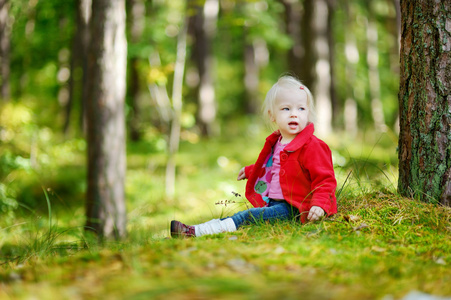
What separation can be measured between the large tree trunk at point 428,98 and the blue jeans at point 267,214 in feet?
3.22

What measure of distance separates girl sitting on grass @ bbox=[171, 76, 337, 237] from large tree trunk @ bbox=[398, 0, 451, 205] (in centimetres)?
69

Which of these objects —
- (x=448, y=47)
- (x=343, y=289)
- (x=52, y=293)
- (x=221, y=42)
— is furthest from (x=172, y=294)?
(x=221, y=42)

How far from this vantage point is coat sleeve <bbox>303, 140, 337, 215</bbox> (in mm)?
2998

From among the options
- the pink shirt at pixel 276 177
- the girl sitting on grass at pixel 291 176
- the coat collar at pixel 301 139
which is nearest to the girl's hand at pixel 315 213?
A: the girl sitting on grass at pixel 291 176

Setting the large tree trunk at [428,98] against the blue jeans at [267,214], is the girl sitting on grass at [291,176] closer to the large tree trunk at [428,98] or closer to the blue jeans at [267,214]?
the blue jeans at [267,214]

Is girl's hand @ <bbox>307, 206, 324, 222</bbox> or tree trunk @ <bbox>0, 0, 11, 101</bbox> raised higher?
tree trunk @ <bbox>0, 0, 11, 101</bbox>

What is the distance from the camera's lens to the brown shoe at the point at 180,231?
3.10 meters

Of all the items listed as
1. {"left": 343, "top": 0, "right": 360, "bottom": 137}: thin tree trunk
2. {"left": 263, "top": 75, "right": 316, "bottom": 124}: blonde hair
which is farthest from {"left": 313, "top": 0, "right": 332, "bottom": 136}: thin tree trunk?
{"left": 263, "top": 75, "right": 316, "bottom": 124}: blonde hair

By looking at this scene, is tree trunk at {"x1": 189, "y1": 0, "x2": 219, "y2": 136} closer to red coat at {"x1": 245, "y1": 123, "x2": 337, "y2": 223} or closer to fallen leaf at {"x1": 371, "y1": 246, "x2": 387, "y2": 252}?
red coat at {"x1": 245, "y1": 123, "x2": 337, "y2": 223}

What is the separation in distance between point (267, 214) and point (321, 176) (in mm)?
536

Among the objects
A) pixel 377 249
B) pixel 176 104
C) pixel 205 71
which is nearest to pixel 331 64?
pixel 205 71

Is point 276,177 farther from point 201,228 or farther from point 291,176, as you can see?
point 201,228

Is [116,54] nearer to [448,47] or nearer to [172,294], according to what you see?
[448,47]

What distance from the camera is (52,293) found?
165 cm
